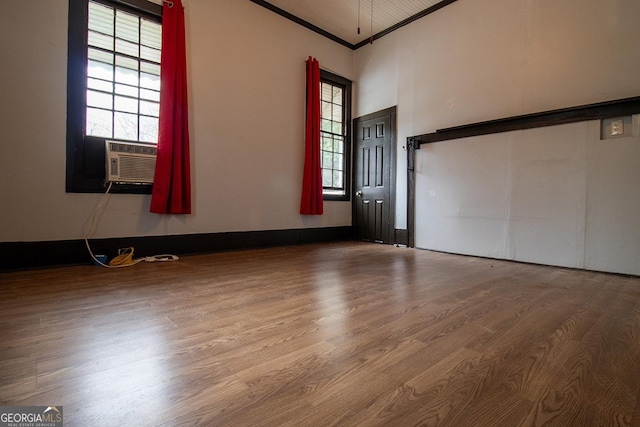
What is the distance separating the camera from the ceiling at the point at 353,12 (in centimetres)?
427

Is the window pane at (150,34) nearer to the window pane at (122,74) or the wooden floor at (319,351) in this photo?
the window pane at (122,74)

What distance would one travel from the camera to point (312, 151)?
15.5 feet

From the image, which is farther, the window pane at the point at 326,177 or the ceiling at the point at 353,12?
the window pane at the point at 326,177

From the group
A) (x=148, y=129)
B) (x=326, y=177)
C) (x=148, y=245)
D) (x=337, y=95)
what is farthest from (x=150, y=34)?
(x=326, y=177)

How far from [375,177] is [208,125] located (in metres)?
2.77

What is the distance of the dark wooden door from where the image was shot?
4.86m

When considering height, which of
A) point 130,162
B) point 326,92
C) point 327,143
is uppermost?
point 326,92

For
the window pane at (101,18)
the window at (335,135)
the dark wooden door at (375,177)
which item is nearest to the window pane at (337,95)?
the window at (335,135)

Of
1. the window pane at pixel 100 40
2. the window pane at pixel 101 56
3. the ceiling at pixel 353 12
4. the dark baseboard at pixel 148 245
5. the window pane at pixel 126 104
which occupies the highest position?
the ceiling at pixel 353 12

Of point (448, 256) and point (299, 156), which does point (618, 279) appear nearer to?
point (448, 256)

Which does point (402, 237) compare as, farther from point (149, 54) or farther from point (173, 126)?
point (149, 54)

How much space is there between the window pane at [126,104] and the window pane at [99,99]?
58mm

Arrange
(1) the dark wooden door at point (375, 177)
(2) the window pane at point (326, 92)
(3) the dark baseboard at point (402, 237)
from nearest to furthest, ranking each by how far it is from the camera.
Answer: (3) the dark baseboard at point (402, 237)
(1) the dark wooden door at point (375, 177)
(2) the window pane at point (326, 92)

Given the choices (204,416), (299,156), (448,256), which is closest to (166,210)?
(299,156)
